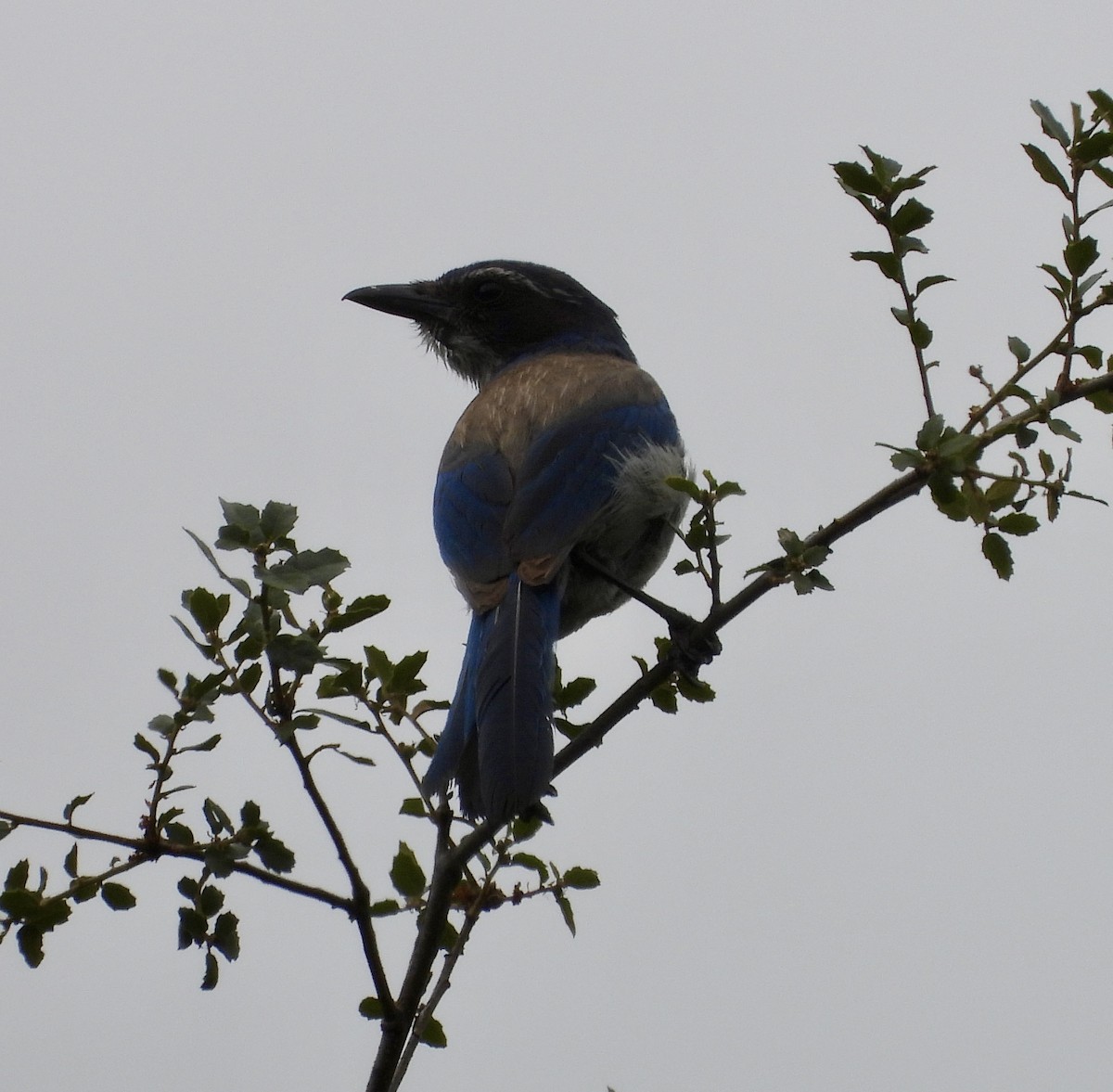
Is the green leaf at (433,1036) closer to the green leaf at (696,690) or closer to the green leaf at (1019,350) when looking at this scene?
the green leaf at (696,690)

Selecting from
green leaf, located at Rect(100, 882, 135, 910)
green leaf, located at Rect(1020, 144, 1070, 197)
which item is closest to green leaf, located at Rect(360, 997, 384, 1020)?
green leaf, located at Rect(100, 882, 135, 910)

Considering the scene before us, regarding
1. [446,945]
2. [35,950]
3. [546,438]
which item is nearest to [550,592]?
[546,438]

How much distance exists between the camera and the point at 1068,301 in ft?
11.4

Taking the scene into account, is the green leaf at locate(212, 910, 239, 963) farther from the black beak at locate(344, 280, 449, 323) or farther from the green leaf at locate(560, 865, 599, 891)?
the black beak at locate(344, 280, 449, 323)

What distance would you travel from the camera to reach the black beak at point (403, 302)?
7.62 metres

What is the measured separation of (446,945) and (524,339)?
4196mm

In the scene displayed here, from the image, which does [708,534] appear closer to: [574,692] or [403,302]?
[574,692]

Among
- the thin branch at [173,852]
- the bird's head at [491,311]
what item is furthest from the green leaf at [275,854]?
the bird's head at [491,311]

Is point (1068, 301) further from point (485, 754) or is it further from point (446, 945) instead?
point (446, 945)

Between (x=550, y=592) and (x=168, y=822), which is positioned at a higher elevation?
(x=550, y=592)

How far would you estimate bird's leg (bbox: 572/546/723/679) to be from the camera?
4.46 meters

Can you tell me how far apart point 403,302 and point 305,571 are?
4.61 m

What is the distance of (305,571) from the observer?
3.21m

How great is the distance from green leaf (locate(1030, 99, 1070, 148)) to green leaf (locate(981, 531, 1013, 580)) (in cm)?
90
